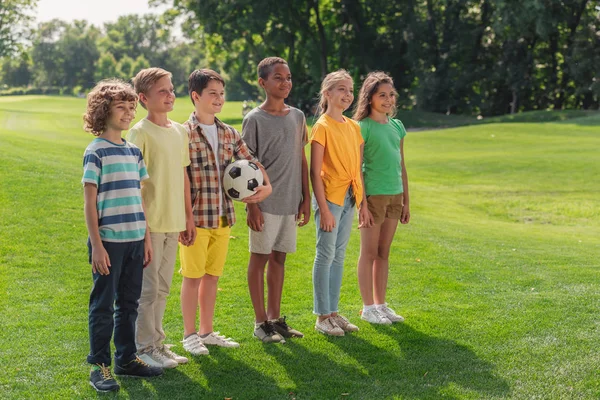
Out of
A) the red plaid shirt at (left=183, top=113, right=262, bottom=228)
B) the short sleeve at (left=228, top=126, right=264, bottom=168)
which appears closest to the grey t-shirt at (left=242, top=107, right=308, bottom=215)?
the short sleeve at (left=228, top=126, right=264, bottom=168)

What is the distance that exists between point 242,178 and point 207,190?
292 mm

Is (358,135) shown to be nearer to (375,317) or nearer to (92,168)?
(375,317)

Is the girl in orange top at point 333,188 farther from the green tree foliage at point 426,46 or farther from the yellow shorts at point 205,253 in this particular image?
the green tree foliage at point 426,46

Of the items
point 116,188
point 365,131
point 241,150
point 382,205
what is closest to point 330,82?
point 365,131

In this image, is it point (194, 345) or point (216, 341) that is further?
point (216, 341)

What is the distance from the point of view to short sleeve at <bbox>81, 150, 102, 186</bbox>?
4.64 m

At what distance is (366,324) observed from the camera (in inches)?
254

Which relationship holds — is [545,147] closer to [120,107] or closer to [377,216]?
[377,216]

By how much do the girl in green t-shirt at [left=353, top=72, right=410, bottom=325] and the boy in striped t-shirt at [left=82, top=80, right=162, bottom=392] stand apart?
221 cm

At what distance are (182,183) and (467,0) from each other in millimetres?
40490

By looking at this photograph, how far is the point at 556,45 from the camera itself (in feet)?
144

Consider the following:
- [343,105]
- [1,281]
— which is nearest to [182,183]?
[343,105]

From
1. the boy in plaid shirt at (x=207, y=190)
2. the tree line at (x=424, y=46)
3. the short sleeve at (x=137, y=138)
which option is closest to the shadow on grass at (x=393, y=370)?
the boy in plaid shirt at (x=207, y=190)

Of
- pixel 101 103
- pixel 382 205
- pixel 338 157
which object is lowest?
pixel 382 205
